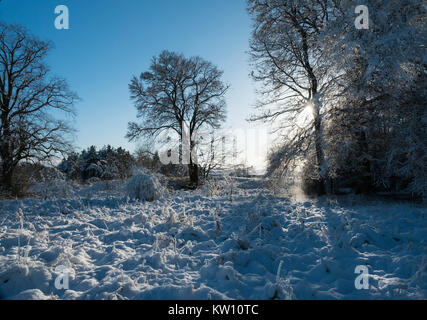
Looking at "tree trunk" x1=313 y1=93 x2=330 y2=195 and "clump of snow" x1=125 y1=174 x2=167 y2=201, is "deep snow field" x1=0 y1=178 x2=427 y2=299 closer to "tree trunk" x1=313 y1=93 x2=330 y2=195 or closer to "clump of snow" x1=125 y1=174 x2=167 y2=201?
"tree trunk" x1=313 y1=93 x2=330 y2=195

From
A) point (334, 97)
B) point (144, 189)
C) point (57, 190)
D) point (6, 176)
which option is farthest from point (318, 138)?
point (6, 176)

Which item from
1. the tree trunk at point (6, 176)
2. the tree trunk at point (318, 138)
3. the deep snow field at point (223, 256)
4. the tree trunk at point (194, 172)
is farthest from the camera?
the tree trunk at point (194, 172)

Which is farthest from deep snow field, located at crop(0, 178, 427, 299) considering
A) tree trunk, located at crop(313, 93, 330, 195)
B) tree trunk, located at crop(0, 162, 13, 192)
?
tree trunk, located at crop(0, 162, 13, 192)

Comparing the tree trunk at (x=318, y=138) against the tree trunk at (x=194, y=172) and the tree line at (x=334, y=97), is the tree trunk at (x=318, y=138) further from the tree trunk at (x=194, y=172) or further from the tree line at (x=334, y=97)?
the tree trunk at (x=194, y=172)

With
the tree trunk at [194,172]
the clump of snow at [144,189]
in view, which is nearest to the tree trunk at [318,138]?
the clump of snow at [144,189]

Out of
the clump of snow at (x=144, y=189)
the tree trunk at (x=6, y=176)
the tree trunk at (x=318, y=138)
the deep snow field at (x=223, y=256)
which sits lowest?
the deep snow field at (x=223, y=256)

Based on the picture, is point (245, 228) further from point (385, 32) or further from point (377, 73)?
point (385, 32)

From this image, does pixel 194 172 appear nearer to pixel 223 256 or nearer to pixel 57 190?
pixel 57 190

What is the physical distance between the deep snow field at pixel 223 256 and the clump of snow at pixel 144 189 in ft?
11.0

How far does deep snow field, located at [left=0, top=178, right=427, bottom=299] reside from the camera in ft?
7.50

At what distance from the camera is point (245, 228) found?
13.5 ft

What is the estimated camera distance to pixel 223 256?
9.82 ft

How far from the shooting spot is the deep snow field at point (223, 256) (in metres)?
2.29

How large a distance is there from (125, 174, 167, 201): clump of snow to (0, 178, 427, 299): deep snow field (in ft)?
11.0
